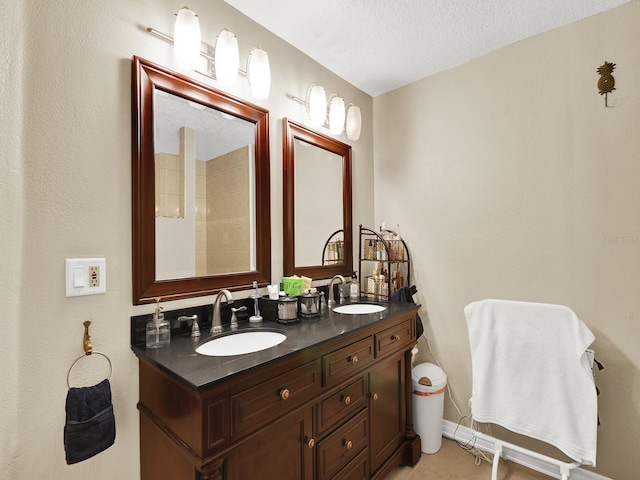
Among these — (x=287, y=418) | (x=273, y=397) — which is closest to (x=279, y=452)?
(x=287, y=418)

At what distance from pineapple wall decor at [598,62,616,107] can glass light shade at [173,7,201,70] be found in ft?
6.38

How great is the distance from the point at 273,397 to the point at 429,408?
1322mm

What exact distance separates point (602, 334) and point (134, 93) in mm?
2426

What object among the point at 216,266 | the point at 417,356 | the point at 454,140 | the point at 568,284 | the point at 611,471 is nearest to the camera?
the point at 216,266

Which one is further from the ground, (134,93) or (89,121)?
(134,93)

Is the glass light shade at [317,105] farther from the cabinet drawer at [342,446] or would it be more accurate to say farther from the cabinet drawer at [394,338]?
the cabinet drawer at [342,446]

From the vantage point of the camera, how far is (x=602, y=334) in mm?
1673

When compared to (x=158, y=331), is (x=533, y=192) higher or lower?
higher

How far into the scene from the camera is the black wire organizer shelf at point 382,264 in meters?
2.23

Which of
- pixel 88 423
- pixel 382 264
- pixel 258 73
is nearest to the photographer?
pixel 88 423

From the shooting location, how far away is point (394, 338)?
175 cm

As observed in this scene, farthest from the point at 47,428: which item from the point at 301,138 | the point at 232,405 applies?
the point at 301,138

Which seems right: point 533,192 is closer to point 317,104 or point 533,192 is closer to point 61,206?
point 317,104

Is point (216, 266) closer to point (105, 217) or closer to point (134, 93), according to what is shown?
point (105, 217)
